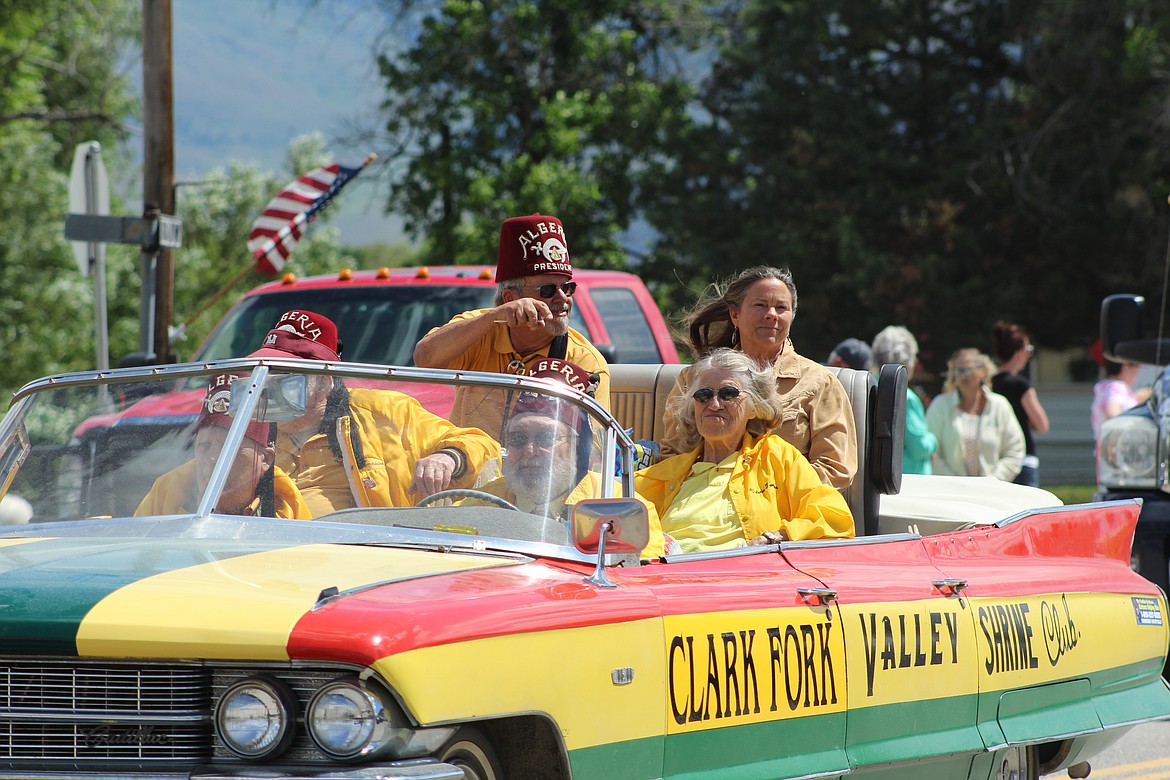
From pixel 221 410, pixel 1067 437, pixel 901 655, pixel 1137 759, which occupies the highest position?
pixel 221 410

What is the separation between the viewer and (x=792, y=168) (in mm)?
23188

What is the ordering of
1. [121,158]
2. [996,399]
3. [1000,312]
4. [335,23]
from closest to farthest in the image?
[996,399] < [1000,312] < [335,23] < [121,158]

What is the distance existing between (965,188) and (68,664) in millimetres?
21405

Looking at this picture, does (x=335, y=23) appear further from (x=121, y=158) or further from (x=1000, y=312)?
(x=1000, y=312)

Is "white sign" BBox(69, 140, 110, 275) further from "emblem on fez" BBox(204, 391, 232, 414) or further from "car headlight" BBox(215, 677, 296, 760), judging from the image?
"car headlight" BBox(215, 677, 296, 760)

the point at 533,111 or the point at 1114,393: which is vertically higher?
the point at 533,111

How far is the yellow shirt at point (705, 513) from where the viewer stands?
479 centimetres

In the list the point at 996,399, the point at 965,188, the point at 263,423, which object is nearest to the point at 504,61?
the point at 965,188

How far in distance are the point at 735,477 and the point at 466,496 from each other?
153 cm

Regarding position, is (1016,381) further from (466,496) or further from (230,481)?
(230,481)

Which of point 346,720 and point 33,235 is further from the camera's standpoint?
point 33,235

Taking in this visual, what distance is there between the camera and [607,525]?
134 inches

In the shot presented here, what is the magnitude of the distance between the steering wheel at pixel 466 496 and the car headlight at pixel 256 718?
3.09 feet

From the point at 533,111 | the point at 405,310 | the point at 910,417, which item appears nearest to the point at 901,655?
the point at 910,417
